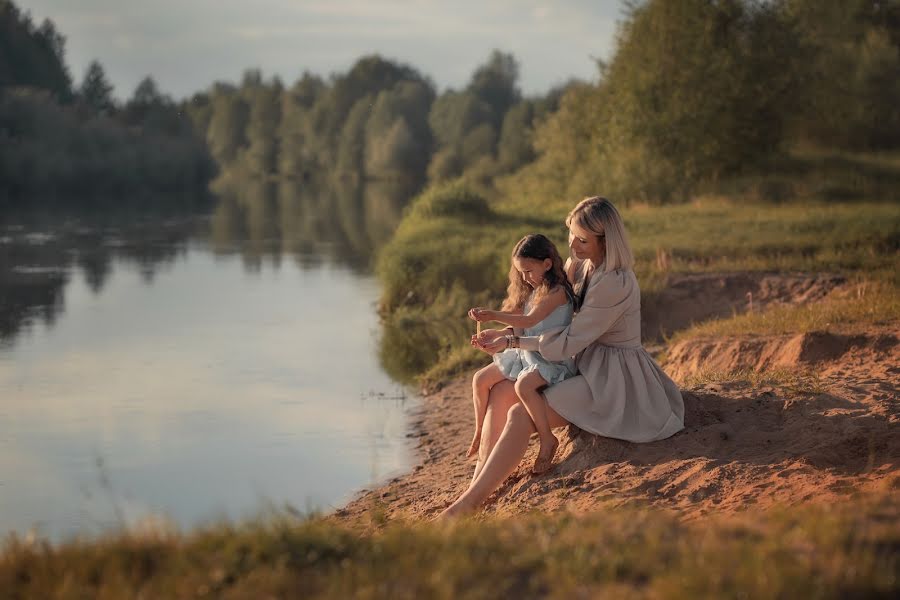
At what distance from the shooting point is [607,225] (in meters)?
6.84

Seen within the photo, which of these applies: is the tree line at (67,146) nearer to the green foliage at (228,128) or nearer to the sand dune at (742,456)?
the green foliage at (228,128)

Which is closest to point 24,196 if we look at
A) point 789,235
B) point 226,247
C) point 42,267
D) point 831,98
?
point 226,247

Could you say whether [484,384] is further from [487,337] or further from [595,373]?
[595,373]

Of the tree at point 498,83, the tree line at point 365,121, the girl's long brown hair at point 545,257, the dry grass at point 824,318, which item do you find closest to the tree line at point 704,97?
the dry grass at point 824,318

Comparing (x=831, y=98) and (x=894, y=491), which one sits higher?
(x=831, y=98)

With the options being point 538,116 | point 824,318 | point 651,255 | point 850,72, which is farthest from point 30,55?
point 824,318

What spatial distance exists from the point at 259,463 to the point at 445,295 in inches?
328

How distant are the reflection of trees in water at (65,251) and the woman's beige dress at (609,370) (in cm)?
1311

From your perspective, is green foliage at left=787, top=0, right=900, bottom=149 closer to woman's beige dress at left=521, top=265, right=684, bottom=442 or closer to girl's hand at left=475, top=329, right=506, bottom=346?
woman's beige dress at left=521, top=265, right=684, bottom=442

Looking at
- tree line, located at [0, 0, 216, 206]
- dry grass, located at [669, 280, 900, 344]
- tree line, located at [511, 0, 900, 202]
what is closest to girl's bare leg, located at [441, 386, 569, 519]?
dry grass, located at [669, 280, 900, 344]

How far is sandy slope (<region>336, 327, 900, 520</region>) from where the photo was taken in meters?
6.38

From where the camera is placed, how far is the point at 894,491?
18.8 ft

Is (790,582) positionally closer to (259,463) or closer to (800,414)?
(800,414)

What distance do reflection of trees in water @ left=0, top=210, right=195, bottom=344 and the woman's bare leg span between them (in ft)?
41.5
